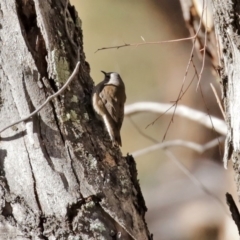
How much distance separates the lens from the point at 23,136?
3.36ft

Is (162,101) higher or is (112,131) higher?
(162,101)

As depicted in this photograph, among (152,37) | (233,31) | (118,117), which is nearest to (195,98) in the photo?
(152,37)

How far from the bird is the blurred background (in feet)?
4.92

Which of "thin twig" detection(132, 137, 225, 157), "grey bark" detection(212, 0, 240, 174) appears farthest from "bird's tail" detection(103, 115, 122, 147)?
"thin twig" detection(132, 137, 225, 157)

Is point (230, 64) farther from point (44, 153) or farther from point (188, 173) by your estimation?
point (188, 173)

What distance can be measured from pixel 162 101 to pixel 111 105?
1686 mm

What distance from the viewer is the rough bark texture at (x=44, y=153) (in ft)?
3.34

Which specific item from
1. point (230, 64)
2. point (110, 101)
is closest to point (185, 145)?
point (110, 101)

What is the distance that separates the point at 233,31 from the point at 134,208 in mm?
529

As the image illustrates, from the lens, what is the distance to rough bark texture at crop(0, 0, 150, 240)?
1.02 meters

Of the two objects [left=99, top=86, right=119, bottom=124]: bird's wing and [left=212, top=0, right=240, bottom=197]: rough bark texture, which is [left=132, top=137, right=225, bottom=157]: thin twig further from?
[left=212, top=0, right=240, bottom=197]: rough bark texture

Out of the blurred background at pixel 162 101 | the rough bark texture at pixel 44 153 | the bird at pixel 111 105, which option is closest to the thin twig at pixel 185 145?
the blurred background at pixel 162 101

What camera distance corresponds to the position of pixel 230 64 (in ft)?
3.19

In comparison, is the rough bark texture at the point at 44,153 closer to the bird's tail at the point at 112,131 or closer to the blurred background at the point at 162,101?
the bird's tail at the point at 112,131
